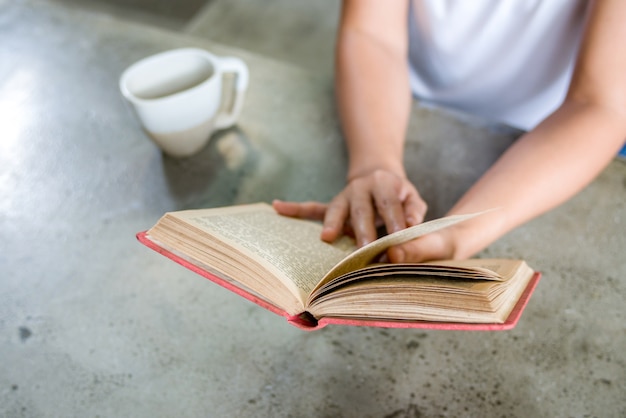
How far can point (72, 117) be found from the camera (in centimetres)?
98

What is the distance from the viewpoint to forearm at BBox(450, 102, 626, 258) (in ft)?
2.38

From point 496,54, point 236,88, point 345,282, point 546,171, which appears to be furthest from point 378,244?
point 496,54

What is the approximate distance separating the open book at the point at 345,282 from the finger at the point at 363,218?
135mm

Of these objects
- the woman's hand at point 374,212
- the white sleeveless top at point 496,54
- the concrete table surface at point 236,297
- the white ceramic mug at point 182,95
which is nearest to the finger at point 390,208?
the woman's hand at point 374,212

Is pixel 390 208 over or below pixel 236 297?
over

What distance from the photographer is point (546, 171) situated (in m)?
0.74

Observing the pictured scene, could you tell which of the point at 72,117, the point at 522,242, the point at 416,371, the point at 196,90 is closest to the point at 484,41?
the point at 522,242

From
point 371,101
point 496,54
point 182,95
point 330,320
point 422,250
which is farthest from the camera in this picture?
point 496,54

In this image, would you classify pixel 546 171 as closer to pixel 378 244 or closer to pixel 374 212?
pixel 374 212

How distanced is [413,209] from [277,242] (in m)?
0.23

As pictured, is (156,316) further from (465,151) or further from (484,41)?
(484,41)

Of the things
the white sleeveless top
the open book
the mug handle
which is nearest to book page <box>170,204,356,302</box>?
the open book

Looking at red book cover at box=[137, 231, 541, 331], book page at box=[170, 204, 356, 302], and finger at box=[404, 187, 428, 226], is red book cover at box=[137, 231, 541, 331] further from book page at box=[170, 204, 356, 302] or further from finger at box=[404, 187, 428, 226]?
finger at box=[404, 187, 428, 226]

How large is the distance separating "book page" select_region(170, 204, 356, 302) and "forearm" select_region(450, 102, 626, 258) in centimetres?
19
